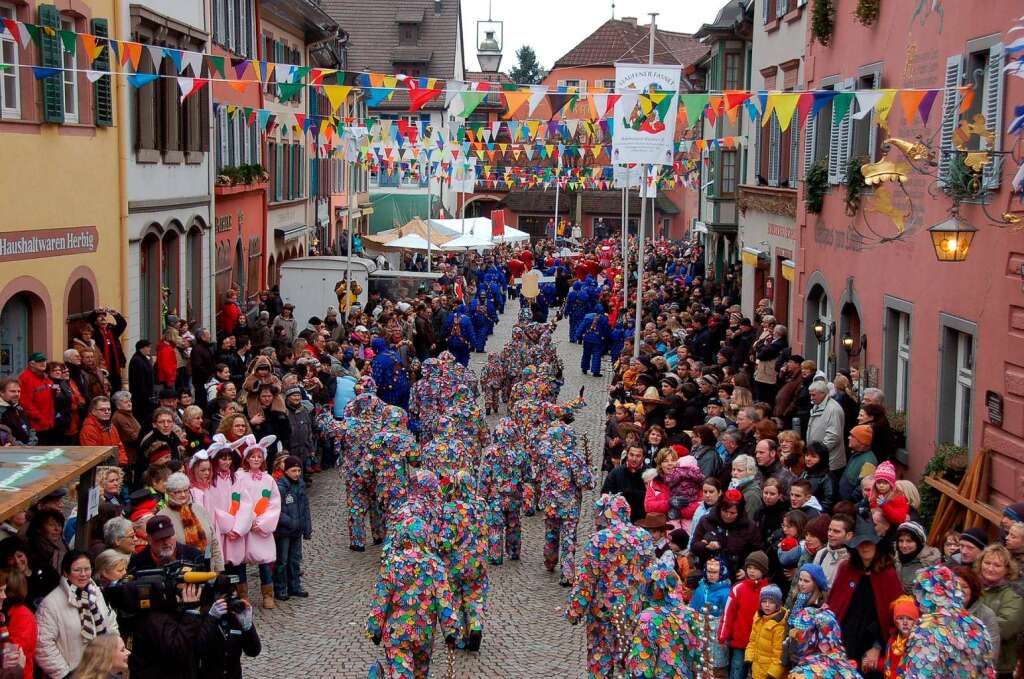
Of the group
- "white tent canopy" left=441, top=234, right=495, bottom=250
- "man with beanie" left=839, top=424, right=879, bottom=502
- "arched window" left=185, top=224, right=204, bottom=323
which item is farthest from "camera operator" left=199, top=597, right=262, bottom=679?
"white tent canopy" left=441, top=234, right=495, bottom=250

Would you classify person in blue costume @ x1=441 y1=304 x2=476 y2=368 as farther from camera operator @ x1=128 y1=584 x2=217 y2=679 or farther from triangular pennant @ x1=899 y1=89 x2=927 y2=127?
camera operator @ x1=128 y1=584 x2=217 y2=679

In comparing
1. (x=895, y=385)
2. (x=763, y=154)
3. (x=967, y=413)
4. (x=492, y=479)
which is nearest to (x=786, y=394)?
(x=895, y=385)

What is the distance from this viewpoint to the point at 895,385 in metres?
16.2

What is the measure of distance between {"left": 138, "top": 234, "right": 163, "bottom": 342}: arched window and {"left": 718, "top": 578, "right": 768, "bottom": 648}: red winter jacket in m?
15.3

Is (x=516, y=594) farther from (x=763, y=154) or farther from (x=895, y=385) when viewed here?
(x=763, y=154)

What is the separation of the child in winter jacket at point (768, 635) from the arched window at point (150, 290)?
51.5 ft

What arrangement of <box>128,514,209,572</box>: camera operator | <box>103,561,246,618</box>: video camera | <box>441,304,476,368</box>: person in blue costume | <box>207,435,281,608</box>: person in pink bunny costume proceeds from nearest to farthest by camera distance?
<box>103,561,246,618</box>: video camera → <box>128,514,209,572</box>: camera operator → <box>207,435,281,608</box>: person in pink bunny costume → <box>441,304,476,368</box>: person in blue costume

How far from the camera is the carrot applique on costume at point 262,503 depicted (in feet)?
37.0

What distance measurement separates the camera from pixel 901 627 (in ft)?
25.2

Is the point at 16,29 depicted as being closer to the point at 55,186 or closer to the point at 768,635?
the point at 55,186

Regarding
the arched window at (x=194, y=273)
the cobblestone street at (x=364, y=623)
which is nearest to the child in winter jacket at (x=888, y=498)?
the cobblestone street at (x=364, y=623)

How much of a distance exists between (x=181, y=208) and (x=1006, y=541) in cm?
1839

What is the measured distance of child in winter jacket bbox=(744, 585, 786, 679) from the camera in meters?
8.59

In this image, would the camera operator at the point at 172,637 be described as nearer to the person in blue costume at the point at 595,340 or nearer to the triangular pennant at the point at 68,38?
the triangular pennant at the point at 68,38
